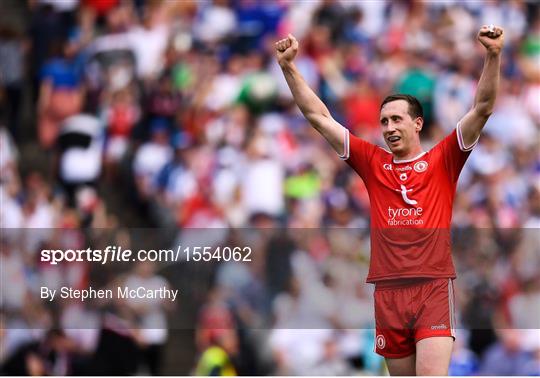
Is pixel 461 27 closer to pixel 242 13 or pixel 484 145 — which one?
pixel 484 145

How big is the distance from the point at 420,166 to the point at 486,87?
1.66 ft

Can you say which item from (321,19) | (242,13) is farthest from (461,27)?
(242,13)

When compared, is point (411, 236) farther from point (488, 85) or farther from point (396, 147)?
point (488, 85)

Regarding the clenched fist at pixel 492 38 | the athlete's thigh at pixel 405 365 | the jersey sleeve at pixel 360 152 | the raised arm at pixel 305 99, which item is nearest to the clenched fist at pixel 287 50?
the raised arm at pixel 305 99

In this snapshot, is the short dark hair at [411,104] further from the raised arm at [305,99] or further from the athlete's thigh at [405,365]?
the athlete's thigh at [405,365]

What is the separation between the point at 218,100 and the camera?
10219mm

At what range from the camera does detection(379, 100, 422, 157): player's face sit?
4.98 metres

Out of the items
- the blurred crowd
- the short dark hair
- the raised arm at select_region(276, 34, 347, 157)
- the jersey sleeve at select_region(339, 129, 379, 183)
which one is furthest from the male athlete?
the blurred crowd

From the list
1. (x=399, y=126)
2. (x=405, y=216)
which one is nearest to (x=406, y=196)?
(x=405, y=216)

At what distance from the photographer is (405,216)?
16.4 feet

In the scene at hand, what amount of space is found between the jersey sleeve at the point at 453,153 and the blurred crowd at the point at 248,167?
3164 millimetres

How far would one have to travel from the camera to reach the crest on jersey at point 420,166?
501 centimetres

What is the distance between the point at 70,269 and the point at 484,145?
3.83 m

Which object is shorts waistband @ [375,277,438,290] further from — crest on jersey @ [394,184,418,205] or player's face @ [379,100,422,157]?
player's face @ [379,100,422,157]
